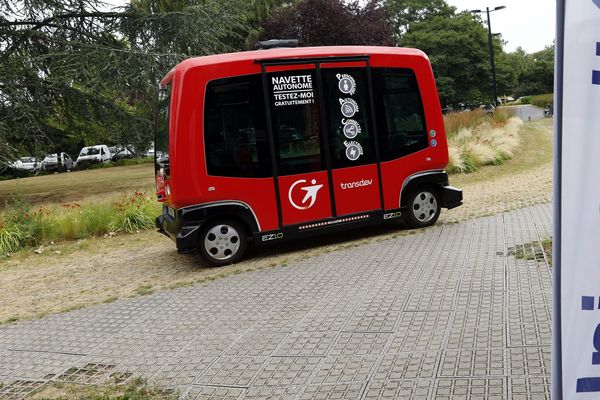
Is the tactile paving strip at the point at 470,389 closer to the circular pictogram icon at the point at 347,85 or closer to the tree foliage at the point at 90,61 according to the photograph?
the circular pictogram icon at the point at 347,85

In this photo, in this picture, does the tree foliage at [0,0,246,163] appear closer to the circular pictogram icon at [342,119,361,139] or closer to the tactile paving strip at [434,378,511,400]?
the circular pictogram icon at [342,119,361,139]

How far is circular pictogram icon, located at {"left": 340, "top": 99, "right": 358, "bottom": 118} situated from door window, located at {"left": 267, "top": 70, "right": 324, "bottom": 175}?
1.32ft

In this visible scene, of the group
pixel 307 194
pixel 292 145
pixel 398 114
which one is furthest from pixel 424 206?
pixel 292 145

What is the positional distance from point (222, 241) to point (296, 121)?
1943 mm

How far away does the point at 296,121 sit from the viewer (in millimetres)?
8391

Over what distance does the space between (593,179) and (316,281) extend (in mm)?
5238

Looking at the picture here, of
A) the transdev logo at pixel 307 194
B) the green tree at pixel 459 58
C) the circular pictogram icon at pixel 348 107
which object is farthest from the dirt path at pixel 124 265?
the green tree at pixel 459 58

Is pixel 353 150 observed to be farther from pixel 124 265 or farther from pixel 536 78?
pixel 536 78

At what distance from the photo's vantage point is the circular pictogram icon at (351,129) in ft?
28.5

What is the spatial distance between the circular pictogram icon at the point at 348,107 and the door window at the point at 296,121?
40cm

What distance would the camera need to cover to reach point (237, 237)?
8.28 m

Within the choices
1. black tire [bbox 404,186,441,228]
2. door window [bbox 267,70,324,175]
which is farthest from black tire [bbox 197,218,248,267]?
black tire [bbox 404,186,441,228]

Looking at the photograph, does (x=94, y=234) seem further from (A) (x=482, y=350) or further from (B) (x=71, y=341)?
(A) (x=482, y=350)

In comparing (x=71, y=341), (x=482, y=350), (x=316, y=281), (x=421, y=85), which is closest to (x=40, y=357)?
(x=71, y=341)
